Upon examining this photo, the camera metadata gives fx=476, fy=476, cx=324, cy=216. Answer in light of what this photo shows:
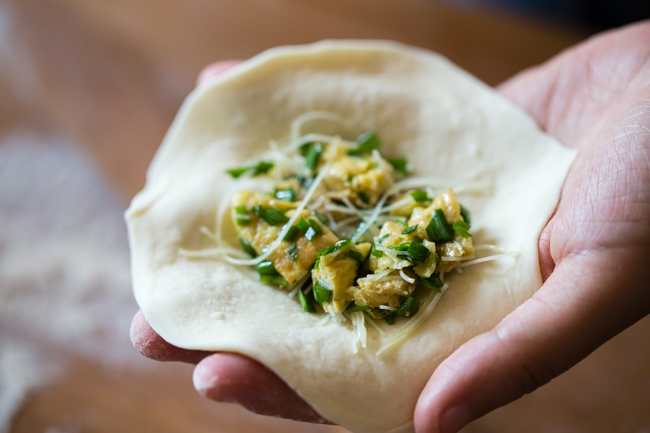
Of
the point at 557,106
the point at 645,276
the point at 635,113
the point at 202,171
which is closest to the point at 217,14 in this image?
the point at 202,171

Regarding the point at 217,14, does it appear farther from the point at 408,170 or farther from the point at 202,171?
the point at 408,170

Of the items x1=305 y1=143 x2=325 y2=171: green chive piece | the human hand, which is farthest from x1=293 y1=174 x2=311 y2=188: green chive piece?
the human hand

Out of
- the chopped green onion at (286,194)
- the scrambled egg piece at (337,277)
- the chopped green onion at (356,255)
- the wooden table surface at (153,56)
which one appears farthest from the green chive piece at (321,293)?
the wooden table surface at (153,56)

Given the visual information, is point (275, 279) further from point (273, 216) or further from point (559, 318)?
point (559, 318)

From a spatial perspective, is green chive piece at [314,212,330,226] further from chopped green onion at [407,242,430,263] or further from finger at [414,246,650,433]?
finger at [414,246,650,433]

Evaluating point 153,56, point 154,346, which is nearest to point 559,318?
point 154,346

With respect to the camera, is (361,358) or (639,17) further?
(639,17)
